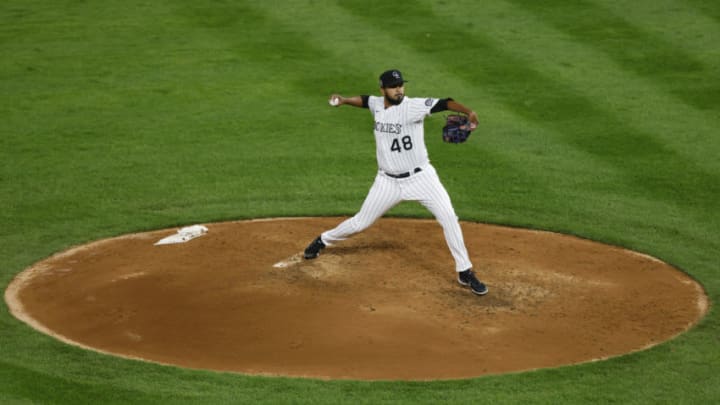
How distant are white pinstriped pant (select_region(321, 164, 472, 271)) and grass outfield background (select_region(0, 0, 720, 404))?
2100 mm

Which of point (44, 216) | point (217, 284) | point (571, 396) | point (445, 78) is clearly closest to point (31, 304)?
point (217, 284)

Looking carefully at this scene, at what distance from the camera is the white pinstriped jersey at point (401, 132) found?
10852 mm

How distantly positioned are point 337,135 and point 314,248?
4635mm

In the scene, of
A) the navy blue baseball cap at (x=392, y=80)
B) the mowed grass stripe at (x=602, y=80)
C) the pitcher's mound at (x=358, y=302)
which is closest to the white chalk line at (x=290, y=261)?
the pitcher's mound at (x=358, y=302)

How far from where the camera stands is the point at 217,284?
11.3 metres

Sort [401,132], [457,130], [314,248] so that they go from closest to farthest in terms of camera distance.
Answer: [457,130] → [401,132] → [314,248]

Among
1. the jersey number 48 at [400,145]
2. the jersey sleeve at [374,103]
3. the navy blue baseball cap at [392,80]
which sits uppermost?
the navy blue baseball cap at [392,80]

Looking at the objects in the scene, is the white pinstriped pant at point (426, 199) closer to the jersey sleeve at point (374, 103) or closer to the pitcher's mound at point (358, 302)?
the pitcher's mound at point (358, 302)

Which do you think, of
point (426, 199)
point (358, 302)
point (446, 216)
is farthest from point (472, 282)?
point (358, 302)

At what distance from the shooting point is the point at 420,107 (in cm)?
1083

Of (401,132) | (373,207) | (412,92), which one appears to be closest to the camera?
(401,132)

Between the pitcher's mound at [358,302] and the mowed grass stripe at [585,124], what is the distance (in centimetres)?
227

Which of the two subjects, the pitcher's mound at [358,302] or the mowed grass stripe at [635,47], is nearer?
the pitcher's mound at [358,302]

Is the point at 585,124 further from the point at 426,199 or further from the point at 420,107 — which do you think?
the point at 420,107
